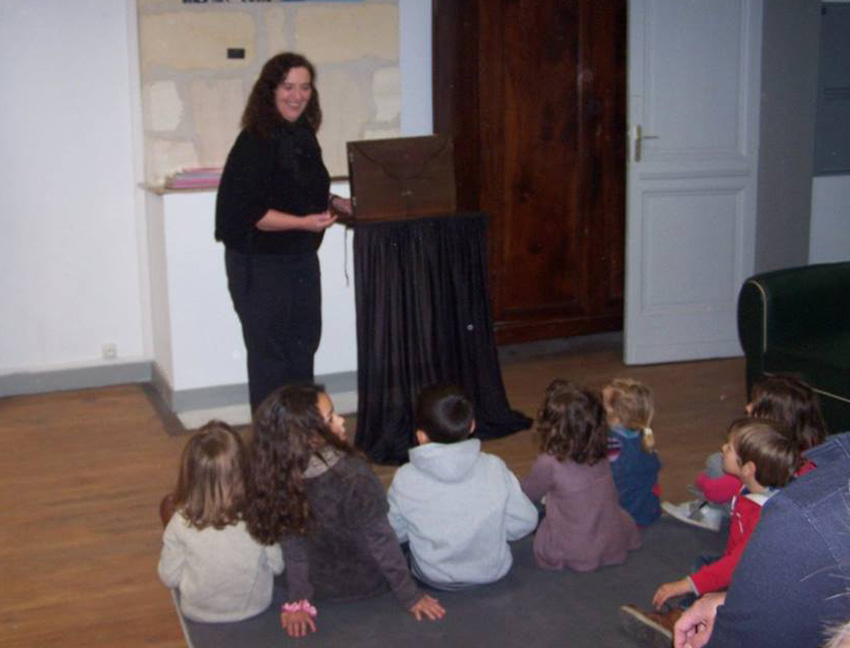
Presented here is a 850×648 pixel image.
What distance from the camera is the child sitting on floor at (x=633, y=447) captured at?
10.8ft

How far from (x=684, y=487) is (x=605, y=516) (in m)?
0.96

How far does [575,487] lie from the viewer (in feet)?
10.1

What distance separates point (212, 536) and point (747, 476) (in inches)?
49.3

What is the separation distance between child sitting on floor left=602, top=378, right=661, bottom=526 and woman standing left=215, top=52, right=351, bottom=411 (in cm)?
119

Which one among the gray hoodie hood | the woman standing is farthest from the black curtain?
the gray hoodie hood

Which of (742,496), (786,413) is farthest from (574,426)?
(786,413)

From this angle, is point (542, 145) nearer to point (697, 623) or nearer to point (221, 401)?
point (221, 401)

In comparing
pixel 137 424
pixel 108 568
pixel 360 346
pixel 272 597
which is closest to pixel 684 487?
pixel 360 346

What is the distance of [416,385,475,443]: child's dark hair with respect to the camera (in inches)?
119

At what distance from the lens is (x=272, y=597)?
3.08 meters

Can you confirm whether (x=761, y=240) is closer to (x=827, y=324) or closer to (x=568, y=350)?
(x=568, y=350)

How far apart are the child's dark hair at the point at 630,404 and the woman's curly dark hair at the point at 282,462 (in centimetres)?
88

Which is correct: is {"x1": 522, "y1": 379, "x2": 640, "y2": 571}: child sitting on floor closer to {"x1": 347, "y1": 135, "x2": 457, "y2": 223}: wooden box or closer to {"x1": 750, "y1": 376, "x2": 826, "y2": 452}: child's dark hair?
{"x1": 750, "y1": 376, "x2": 826, "y2": 452}: child's dark hair

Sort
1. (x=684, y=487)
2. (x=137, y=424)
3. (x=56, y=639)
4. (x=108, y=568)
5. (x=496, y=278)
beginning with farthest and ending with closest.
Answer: (x=496, y=278) < (x=137, y=424) < (x=684, y=487) < (x=108, y=568) < (x=56, y=639)
